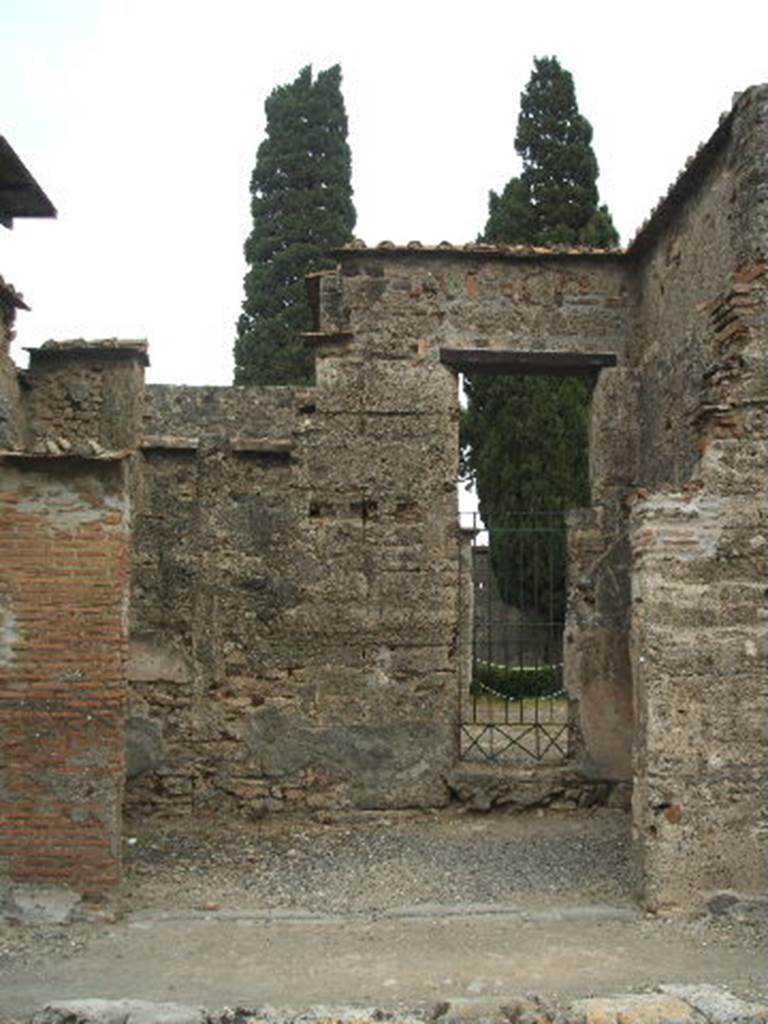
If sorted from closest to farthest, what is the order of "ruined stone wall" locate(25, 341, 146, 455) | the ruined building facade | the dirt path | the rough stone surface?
the dirt path, the rough stone surface, the ruined building facade, "ruined stone wall" locate(25, 341, 146, 455)

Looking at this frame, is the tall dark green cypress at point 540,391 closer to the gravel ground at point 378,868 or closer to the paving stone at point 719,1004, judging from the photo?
the gravel ground at point 378,868

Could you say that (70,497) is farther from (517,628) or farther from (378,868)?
(517,628)

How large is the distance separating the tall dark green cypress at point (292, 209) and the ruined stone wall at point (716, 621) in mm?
14351

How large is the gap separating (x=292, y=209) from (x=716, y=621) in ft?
55.1

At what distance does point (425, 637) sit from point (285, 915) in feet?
10.2

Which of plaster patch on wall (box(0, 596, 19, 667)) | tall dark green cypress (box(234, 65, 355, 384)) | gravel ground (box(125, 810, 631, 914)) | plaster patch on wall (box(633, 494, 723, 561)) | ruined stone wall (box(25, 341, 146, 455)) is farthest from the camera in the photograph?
tall dark green cypress (box(234, 65, 355, 384))

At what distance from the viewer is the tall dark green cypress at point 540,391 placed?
63.7ft

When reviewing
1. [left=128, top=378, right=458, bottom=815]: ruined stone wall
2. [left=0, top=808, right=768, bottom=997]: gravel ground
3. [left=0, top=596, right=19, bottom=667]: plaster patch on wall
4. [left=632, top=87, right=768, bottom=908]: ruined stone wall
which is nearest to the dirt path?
[left=0, top=808, right=768, bottom=997]: gravel ground

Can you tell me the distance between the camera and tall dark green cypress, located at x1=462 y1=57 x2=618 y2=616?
19.4 m

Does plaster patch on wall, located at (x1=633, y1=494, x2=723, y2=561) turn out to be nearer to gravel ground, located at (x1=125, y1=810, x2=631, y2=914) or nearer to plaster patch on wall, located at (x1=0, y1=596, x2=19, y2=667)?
gravel ground, located at (x1=125, y1=810, x2=631, y2=914)

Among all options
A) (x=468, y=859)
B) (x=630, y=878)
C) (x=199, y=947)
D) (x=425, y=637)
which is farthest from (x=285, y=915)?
(x=425, y=637)

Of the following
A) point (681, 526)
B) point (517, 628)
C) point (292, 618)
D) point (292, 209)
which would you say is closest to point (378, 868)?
point (292, 618)

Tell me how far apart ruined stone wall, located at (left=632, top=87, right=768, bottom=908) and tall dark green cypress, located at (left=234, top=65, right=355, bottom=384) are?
14.4 metres

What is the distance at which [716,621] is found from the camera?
6848 mm
